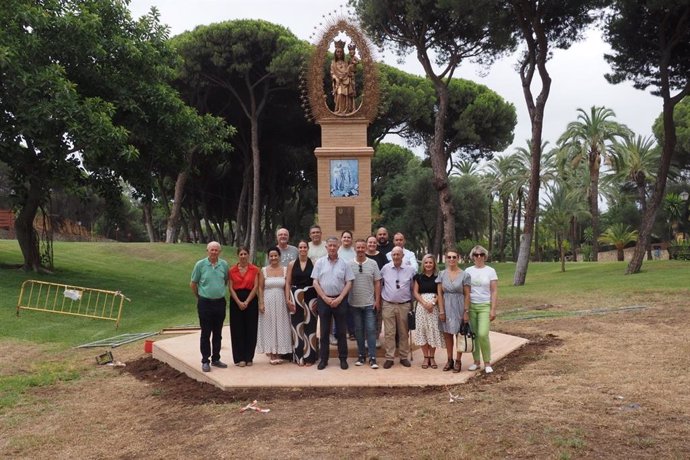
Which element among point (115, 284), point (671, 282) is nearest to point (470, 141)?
point (671, 282)

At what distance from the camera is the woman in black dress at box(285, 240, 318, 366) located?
7324 millimetres

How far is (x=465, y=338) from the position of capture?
687 cm

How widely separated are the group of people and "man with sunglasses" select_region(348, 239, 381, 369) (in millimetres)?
11

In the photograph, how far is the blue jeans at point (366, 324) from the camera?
721 cm

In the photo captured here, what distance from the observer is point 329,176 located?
9.66 metres

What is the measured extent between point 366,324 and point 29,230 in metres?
12.8

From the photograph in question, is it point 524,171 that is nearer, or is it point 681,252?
point 681,252

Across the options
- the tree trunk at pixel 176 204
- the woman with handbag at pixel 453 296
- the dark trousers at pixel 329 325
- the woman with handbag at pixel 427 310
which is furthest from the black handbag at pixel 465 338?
the tree trunk at pixel 176 204

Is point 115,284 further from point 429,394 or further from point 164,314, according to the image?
point 429,394

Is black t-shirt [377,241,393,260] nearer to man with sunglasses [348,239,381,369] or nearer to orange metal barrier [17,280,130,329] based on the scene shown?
man with sunglasses [348,239,381,369]

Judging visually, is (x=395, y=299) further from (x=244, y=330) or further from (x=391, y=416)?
(x=391, y=416)

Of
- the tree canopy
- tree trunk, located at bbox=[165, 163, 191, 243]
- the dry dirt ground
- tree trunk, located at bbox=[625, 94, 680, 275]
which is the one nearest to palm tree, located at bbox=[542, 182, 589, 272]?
tree trunk, located at bbox=[625, 94, 680, 275]

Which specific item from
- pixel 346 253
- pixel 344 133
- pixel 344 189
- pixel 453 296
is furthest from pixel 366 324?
pixel 344 133

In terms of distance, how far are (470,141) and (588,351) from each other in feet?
79.4
